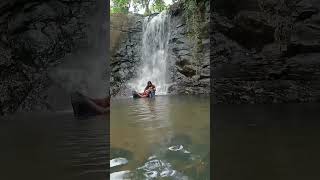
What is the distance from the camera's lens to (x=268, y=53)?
28.1 ft

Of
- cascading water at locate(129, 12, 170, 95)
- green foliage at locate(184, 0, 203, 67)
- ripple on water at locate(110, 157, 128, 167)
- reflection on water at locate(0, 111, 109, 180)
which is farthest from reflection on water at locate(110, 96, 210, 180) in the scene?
cascading water at locate(129, 12, 170, 95)

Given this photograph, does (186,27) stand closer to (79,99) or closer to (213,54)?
(213,54)

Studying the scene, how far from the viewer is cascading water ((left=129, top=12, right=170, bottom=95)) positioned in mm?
13406

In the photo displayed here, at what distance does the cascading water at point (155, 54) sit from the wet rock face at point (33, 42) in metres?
6.83

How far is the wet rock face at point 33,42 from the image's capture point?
606cm

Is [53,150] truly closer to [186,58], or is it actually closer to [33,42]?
[33,42]

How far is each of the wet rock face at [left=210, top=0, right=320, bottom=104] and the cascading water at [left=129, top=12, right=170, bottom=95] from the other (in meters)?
4.85

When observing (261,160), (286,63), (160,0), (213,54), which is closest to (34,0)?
(213,54)

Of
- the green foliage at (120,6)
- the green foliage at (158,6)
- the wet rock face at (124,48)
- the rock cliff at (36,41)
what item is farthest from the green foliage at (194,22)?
the green foliage at (120,6)

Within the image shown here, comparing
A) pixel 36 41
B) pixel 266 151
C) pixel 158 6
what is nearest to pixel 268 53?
pixel 36 41

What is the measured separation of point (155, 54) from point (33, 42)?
7.81 metres

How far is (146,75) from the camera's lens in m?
14.0

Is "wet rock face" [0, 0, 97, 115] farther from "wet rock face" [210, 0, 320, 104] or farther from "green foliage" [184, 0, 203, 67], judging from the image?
"green foliage" [184, 0, 203, 67]

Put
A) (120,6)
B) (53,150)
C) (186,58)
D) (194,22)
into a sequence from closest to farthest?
(53,150), (194,22), (186,58), (120,6)
